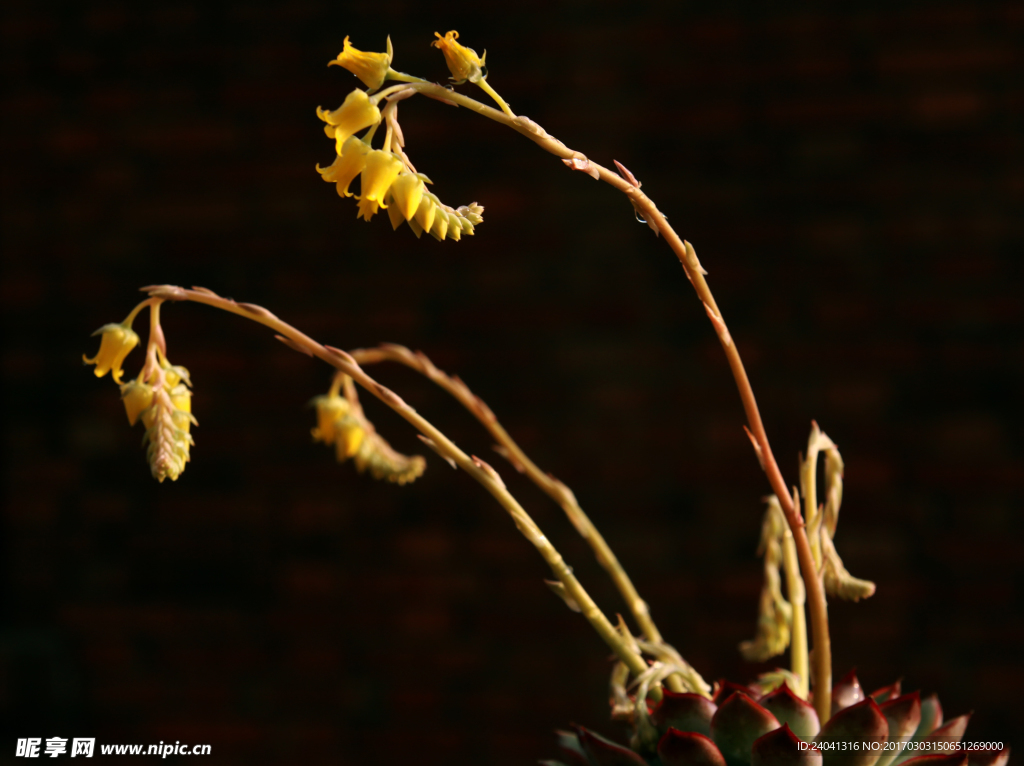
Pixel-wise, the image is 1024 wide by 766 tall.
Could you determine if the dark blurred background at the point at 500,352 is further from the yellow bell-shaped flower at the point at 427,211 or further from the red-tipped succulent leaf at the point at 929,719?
the yellow bell-shaped flower at the point at 427,211

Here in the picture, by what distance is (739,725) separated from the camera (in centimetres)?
42

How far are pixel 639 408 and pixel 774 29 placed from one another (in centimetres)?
65

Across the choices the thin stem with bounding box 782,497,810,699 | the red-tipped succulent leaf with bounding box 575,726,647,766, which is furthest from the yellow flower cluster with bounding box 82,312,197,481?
the thin stem with bounding box 782,497,810,699

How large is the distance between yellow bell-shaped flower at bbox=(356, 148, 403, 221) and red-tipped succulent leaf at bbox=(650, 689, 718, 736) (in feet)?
0.90

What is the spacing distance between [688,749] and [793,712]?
60 millimetres

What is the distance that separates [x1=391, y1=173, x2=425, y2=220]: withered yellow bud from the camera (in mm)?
366

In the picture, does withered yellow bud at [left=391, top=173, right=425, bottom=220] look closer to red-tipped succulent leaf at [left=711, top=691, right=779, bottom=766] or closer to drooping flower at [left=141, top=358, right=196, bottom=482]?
drooping flower at [left=141, top=358, right=196, bottom=482]

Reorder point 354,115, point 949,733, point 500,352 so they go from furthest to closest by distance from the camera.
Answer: point 500,352, point 949,733, point 354,115

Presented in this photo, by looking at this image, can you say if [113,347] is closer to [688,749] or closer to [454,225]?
[454,225]

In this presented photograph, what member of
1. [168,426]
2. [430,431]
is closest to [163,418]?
[168,426]

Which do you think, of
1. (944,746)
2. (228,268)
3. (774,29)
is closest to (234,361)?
(228,268)

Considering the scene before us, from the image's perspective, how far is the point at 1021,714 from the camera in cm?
137

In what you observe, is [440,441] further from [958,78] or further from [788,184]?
[958,78]

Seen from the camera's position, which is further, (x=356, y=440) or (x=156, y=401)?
(x=356, y=440)
